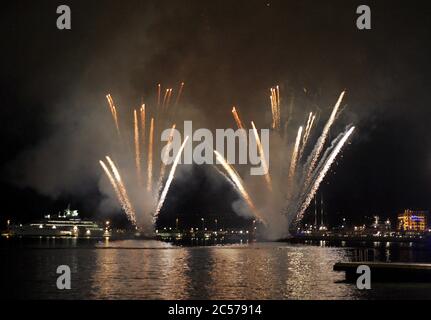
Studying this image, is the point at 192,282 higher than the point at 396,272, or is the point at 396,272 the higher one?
the point at 396,272

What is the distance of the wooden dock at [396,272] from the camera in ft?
169

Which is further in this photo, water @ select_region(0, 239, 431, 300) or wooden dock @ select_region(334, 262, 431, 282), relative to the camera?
wooden dock @ select_region(334, 262, 431, 282)

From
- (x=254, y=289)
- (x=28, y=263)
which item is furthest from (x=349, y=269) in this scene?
(x=28, y=263)

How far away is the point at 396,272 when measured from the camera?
172 ft

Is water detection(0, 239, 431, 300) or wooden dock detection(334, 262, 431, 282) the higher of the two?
wooden dock detection(334, 262, 431, 282)

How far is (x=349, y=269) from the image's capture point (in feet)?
177

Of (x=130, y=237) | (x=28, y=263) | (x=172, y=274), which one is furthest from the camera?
(x=130, y=237)

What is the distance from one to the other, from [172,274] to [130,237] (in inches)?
4959

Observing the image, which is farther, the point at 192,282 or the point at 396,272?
the point at 192,282

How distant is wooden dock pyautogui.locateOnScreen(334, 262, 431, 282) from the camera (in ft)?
169
